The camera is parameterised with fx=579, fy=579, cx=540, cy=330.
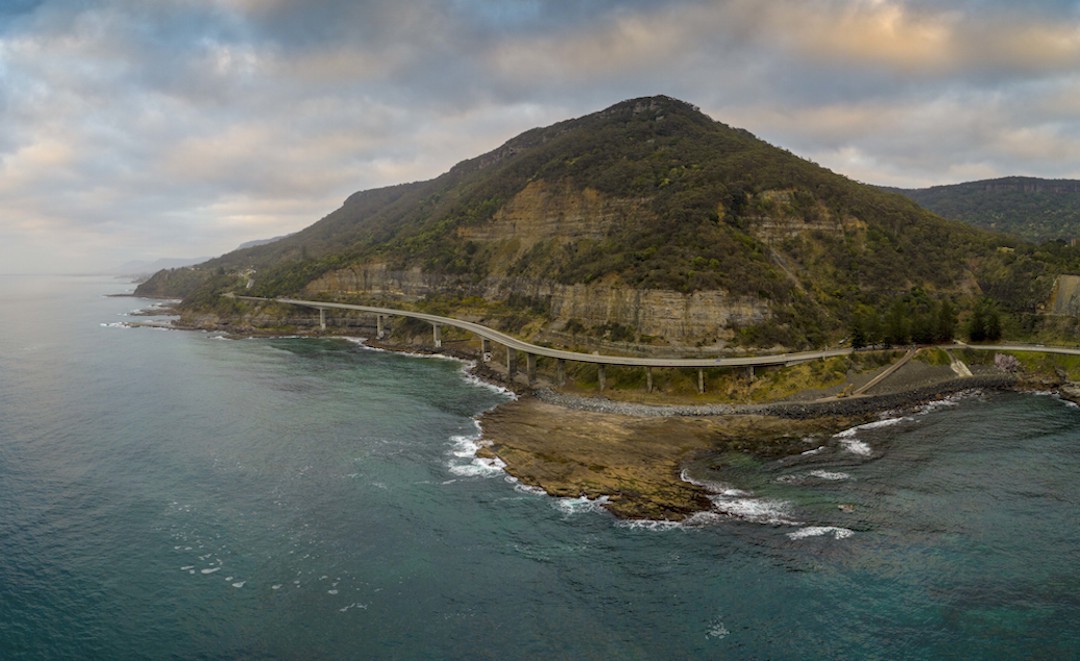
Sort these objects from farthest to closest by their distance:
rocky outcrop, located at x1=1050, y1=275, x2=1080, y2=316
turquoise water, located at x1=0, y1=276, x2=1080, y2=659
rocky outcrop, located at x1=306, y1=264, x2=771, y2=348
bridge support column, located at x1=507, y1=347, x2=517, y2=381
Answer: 1. bridge support column, located at x1=507, y1=347, x2=517, y2=381
2. rocky outcrop, located at x1=1050, y1=275, x2=1080, y2=316
3. rocky outcrop, located at x1=306, y1=264, x2=771, y2=348
4. turquoise water, located at x1=0, y1=276, x2=1080, y2=659

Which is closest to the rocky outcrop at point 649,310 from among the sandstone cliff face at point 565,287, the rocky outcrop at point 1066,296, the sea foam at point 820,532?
the sandstone cliff face at point 565,287

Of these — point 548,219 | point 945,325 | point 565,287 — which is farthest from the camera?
Answer: point 548,219

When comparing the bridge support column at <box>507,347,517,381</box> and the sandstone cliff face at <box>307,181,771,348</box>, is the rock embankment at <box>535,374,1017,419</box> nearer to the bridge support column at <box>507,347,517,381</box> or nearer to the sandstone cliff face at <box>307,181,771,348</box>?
the sandstone cliff face at <box>307,181,771,348</box>

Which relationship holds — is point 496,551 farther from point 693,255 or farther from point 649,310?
point 693,255

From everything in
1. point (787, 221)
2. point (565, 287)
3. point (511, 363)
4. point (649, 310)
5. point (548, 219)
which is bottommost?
point (511, 363)

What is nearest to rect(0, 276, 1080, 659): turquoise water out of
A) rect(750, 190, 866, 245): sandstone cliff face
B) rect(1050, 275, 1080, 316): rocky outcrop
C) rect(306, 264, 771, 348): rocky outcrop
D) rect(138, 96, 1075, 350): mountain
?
rect(306, 264, 771, 348): rocky outcrop

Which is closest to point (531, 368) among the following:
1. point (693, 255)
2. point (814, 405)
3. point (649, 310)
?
point (649, 310)
